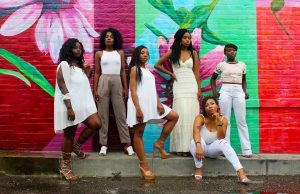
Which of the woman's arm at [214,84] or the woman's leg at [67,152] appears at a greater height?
the woman's arm at [214,84]

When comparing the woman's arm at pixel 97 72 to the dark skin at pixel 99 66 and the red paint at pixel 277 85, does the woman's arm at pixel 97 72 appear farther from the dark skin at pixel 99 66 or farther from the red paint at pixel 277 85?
the red paint at pixel 277 85

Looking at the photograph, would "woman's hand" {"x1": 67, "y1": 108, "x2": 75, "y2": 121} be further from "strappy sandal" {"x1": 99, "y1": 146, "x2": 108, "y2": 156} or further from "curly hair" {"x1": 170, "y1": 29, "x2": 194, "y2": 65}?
"curly hair" {"x1": 170, "y1": 29, "x2": 194, "y2": 65}

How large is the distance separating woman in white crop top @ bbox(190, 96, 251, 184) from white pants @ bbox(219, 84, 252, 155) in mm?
582

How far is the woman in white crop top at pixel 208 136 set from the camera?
5.91 meters

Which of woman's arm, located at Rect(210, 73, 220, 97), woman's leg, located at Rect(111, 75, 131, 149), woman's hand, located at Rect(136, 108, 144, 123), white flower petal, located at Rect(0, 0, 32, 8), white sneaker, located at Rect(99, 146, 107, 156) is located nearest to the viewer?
woman's hand, located at Rect(136, 108, 144, 123)

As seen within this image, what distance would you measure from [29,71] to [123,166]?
217 cm

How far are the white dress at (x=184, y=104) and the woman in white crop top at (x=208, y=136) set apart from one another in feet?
1.23

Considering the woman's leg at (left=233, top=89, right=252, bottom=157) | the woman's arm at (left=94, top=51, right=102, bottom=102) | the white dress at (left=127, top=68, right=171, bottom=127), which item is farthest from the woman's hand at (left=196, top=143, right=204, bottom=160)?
the woman's arm at (left=94, top=51, right=102, bottom=102)

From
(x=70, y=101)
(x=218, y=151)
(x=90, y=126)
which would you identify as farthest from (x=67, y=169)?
(x=218, y=151)

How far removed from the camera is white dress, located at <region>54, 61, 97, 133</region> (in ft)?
19.0

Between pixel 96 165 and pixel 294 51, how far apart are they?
3584 mm

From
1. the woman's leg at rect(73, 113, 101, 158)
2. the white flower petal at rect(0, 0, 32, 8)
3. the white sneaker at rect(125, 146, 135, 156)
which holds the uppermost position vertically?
the white flower petal at rect(0, 0, 32, 8)

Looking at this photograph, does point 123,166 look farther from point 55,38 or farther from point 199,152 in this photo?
point 55,38

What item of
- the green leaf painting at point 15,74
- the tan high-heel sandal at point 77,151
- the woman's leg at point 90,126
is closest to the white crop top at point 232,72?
the woman's leg at point 90,126
